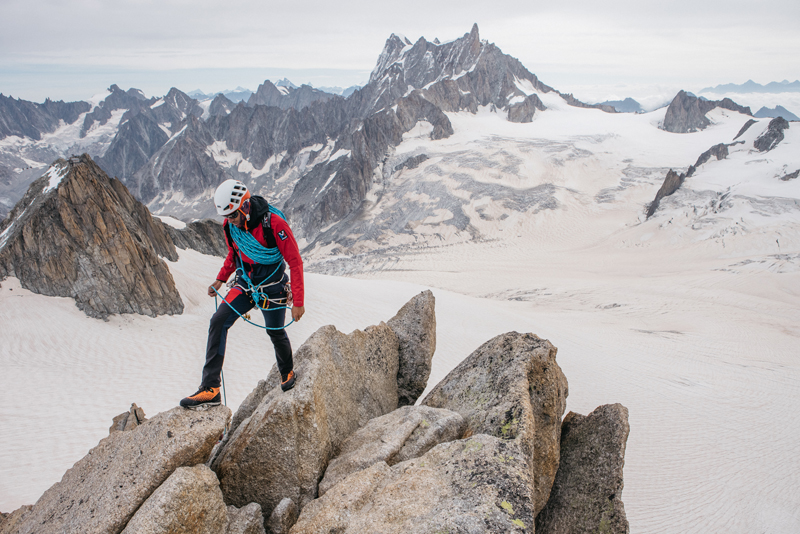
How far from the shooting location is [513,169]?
54344 millimetres

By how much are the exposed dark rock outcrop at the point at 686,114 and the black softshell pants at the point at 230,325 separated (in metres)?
95.0

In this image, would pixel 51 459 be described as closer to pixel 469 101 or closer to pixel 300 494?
pixel 300 494

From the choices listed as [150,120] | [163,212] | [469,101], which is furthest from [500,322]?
[150,120]

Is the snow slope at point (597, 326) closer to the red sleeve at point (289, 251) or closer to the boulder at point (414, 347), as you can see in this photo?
the boulder at point (414, 347)

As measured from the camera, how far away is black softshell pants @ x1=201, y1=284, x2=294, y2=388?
4254mm

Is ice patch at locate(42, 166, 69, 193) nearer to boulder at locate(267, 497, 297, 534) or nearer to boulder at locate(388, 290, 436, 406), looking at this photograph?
boulder at locate(388, 290, 436, 406)

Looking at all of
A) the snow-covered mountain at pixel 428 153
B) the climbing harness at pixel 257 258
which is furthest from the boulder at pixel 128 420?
the snow-covered mountain at pixel 428 153

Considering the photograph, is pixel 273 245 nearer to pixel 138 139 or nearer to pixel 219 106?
pixel 138 139

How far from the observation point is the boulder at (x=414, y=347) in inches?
272

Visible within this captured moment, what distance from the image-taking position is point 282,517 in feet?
11.7

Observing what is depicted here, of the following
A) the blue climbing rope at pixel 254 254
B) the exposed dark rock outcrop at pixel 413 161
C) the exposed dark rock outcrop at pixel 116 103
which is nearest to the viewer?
the blue climbing rope at pixel 254 254

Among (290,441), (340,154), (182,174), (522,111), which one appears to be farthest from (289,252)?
(182,174)

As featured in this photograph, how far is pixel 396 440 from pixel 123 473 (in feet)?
7.91

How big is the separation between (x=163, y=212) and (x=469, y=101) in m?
78.7
